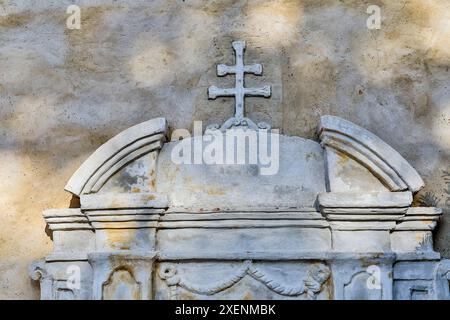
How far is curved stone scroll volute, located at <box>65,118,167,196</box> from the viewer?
3.78m

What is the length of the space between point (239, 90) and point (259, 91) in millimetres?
95

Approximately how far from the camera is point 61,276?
377 centimetres

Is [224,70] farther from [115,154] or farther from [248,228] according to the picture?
[248,228]

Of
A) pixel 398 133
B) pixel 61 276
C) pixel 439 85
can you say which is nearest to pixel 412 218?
pixel 398 133

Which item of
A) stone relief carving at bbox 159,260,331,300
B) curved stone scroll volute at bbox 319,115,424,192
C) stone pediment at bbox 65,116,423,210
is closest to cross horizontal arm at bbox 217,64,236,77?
stone pediment at bbox 65,116,423,210

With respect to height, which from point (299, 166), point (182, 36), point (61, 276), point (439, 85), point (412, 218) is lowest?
point (61, 276)

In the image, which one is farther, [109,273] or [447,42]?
[447,42]

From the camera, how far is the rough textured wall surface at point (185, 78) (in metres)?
3.90

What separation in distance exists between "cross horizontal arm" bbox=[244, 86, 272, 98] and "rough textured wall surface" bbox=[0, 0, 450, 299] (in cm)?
4

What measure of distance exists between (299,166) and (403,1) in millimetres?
983

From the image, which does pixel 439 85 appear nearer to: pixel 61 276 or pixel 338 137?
pixel 338 137

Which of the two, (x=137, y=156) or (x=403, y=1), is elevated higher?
(x=403, y=1)

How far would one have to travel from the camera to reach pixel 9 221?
12.8 feet

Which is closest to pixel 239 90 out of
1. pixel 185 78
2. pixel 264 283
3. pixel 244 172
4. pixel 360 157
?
pixel 185 78
